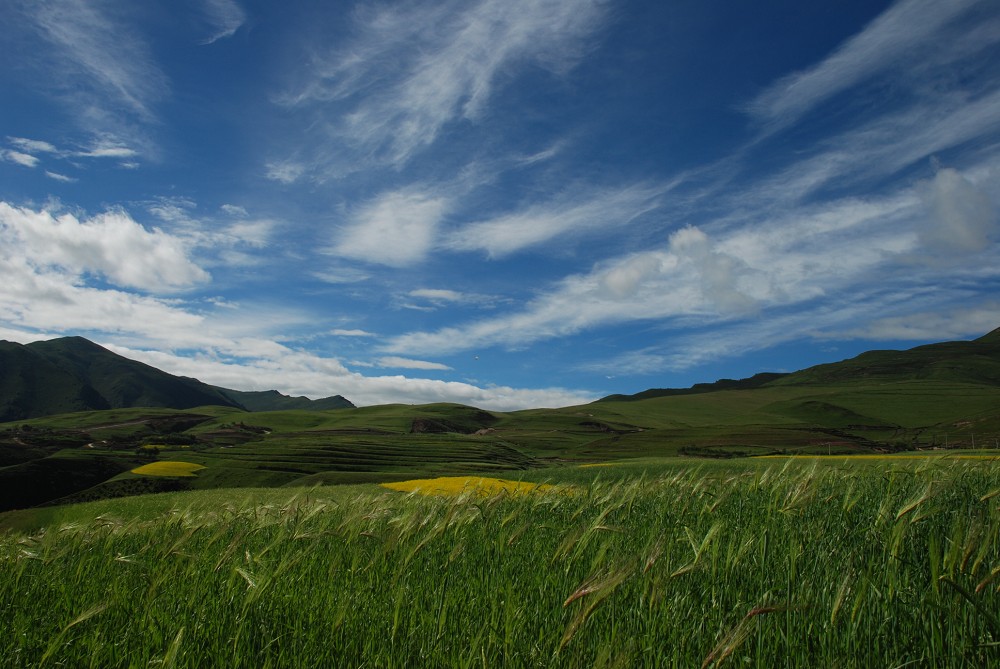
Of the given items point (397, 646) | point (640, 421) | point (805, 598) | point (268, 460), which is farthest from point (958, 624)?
point (640, 421)

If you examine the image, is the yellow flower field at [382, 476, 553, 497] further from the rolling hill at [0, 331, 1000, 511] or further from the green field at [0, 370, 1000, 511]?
the green field at [0, 370, 1000, 511]

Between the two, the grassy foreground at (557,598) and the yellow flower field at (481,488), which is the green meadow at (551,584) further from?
the yellow flower field at (481,488)

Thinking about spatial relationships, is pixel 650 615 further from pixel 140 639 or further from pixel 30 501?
pixel 30 501

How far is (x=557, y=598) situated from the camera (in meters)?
3.60

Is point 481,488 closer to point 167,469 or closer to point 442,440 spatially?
point 167,469

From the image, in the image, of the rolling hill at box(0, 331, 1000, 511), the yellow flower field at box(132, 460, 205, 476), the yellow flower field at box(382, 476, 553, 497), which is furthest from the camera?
the rolling hill at box(0, 331, 1000, 511)

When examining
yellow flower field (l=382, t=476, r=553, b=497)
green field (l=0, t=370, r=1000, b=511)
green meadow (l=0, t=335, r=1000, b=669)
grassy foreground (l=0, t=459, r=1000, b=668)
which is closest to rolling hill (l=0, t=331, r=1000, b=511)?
green field (l=0, t=370, r=1000, b=511)

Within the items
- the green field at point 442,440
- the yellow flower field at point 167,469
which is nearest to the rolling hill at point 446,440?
the green field at point 442,440

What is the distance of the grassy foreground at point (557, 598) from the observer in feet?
9.22

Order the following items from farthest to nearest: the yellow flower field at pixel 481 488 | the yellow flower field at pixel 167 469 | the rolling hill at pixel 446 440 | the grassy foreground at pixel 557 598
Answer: the rolling hill at pixel 446 440 < the yellow flower field at pixel 167 469 < the yellow flower field at pixel 481 488 < the grassy foreground at pixel 557 598

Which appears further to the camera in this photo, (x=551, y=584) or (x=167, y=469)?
(x=167, y=469)

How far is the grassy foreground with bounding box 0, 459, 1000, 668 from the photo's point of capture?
9.22 feet

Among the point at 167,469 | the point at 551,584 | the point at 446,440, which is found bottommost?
the point at 446,440

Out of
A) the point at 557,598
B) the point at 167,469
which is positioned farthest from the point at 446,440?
the point at 557,598
